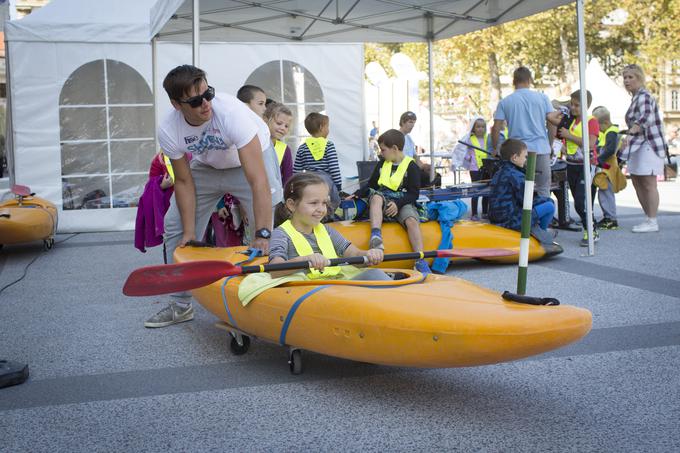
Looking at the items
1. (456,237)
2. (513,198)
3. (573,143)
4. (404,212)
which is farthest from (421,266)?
(573,143)

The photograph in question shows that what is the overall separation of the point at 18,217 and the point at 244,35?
400 centimetres

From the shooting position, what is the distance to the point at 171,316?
553 cm

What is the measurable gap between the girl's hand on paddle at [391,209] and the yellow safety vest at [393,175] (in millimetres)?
145

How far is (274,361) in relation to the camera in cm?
443

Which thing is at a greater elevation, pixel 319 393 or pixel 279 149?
pixel 279 149

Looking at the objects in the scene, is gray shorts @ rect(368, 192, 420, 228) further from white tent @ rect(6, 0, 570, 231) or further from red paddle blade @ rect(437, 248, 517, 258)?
white tent @ rect(6, 0, 570, 231)

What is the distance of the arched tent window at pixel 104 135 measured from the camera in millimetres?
11664

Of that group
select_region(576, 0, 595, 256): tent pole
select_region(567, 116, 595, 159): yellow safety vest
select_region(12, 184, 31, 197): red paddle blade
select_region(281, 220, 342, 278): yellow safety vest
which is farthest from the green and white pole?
select_region(12, 184, 31, 197): red paddle blade

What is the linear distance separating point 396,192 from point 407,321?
4.10 m

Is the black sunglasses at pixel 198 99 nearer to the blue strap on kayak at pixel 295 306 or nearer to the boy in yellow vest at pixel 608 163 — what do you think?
the blue strap on kayak at pixel 295 306

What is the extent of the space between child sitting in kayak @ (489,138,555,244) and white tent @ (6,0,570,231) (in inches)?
118

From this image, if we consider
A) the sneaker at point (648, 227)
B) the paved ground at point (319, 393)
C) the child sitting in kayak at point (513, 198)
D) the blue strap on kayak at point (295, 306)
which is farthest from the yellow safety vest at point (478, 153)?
the blue strap on kayak at point (295, 306)

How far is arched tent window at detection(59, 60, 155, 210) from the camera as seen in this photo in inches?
459

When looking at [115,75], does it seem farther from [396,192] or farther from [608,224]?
[608,224]
